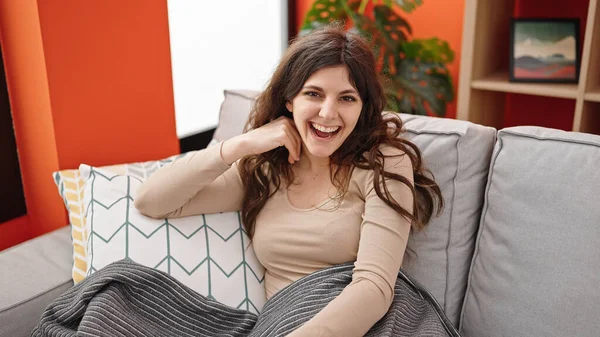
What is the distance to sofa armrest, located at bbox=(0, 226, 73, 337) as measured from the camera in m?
1.19

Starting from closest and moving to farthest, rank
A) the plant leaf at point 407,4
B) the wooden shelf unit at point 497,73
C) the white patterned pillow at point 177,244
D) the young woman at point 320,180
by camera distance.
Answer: the young woman at point 320,180
the white patterned pillow at point 177,244
the wooden shelf unit at point 497,73
the plant leaf at point 407,4

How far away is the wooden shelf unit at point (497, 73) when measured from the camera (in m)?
1.82

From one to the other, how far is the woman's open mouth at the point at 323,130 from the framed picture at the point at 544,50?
1105 mm

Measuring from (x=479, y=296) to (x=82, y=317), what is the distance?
871 mm

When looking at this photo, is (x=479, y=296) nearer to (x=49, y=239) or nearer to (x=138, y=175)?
(x=138, y=175)

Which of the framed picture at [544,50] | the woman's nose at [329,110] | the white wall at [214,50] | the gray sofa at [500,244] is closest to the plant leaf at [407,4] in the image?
the framed picture at [544,50]

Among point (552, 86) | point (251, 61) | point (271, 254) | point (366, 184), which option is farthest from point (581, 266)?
point (251, 61)

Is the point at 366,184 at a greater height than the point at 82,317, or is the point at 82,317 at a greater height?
the point at 366,184

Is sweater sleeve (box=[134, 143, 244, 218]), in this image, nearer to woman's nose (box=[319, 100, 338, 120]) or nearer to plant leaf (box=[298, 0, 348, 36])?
woman's nose (box=[319, 100, 338, 120])

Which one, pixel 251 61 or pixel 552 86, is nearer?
pixel 552 86

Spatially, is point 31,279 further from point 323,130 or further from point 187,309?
point 323,130

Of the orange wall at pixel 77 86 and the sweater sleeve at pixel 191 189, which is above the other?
the orange wall at pixel 77 86

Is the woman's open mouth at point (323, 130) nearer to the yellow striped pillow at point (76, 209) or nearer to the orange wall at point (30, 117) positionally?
the yellow striped pillow at point (76, 209)

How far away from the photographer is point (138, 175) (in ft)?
4.88
